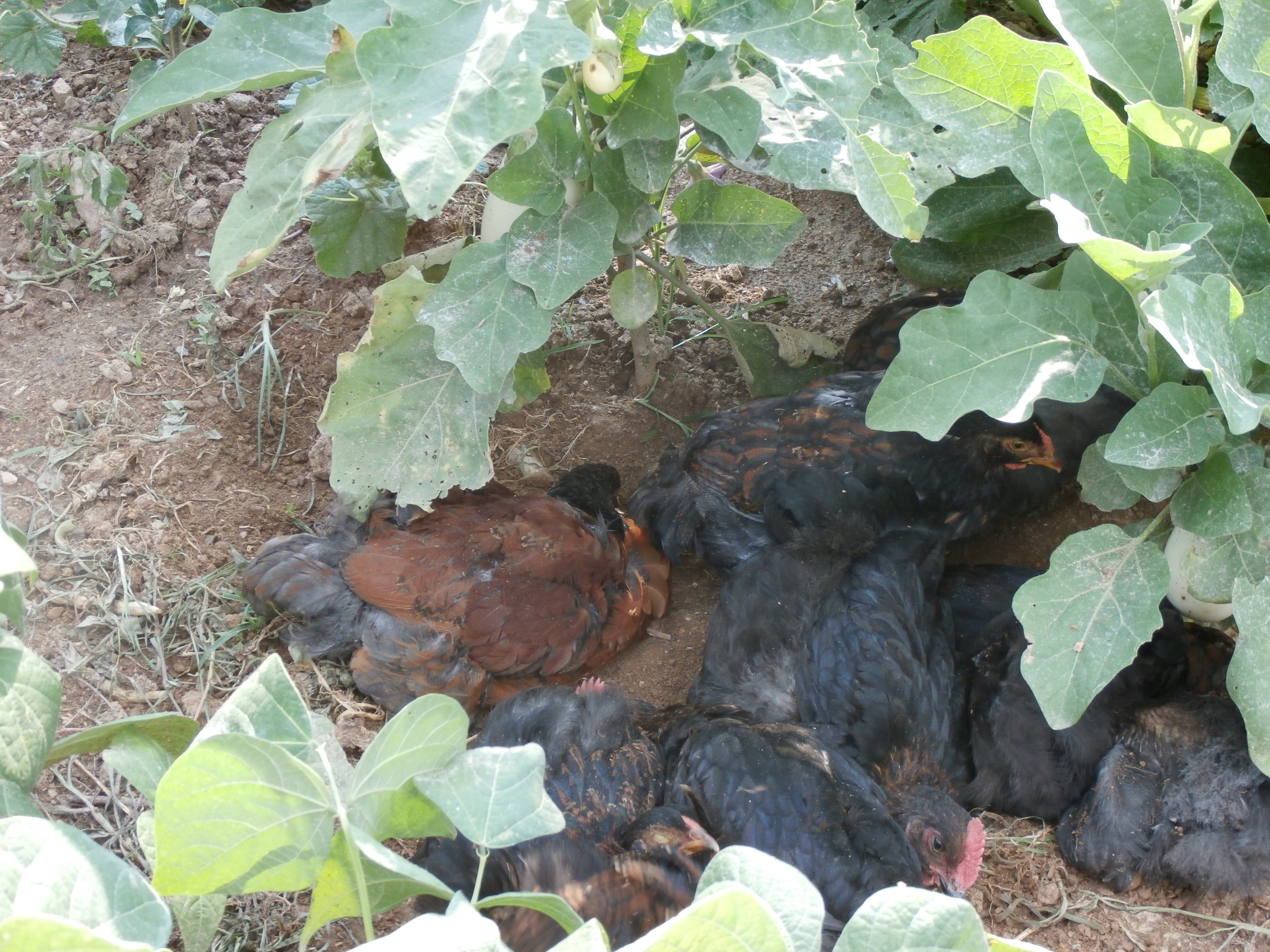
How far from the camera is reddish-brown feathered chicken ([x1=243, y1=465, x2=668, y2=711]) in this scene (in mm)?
2736

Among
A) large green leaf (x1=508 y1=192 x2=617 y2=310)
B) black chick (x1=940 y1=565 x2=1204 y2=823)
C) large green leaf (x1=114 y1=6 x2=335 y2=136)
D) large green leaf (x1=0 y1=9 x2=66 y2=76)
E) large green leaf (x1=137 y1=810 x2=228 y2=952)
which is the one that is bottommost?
black chick (x1=940 y1=565 x2=1204 y2=823)

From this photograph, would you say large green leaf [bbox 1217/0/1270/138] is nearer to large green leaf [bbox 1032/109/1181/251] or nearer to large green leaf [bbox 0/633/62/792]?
large green leaf [bbox 1032/109/1181/251]

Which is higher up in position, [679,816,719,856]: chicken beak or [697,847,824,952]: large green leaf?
[697,847,824,952]: large green leaf

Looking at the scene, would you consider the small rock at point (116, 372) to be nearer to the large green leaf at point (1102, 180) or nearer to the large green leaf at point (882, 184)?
the large green leaf at point (882, 184)

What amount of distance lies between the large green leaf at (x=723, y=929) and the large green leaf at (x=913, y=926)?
11 centimetres

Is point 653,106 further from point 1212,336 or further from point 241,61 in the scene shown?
point 1212,336

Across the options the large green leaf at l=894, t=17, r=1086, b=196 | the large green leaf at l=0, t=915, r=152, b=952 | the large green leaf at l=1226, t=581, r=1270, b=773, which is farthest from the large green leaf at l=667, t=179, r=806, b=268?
the large green leaf at l=0, t=915, r=152, b=952

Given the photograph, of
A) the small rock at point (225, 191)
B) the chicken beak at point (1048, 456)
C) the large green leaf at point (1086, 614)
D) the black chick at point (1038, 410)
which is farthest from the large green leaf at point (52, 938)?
the small rock at point (225, 191)

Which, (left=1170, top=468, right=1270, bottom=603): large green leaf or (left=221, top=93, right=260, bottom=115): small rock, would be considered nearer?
(left=1170, top=468, right=1270, bottom=603): large green leaf

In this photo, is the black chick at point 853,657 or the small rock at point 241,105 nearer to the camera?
the black chick at point 853,657

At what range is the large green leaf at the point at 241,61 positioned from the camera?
204 centimetres

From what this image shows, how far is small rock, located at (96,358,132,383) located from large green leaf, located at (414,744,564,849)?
81.3 inches

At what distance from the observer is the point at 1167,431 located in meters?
2.06

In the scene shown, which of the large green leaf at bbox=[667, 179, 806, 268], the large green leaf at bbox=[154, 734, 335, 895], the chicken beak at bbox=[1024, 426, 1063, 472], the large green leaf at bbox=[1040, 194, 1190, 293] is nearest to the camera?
the large green leaf at bbox=[154, 734, 335, 895]
